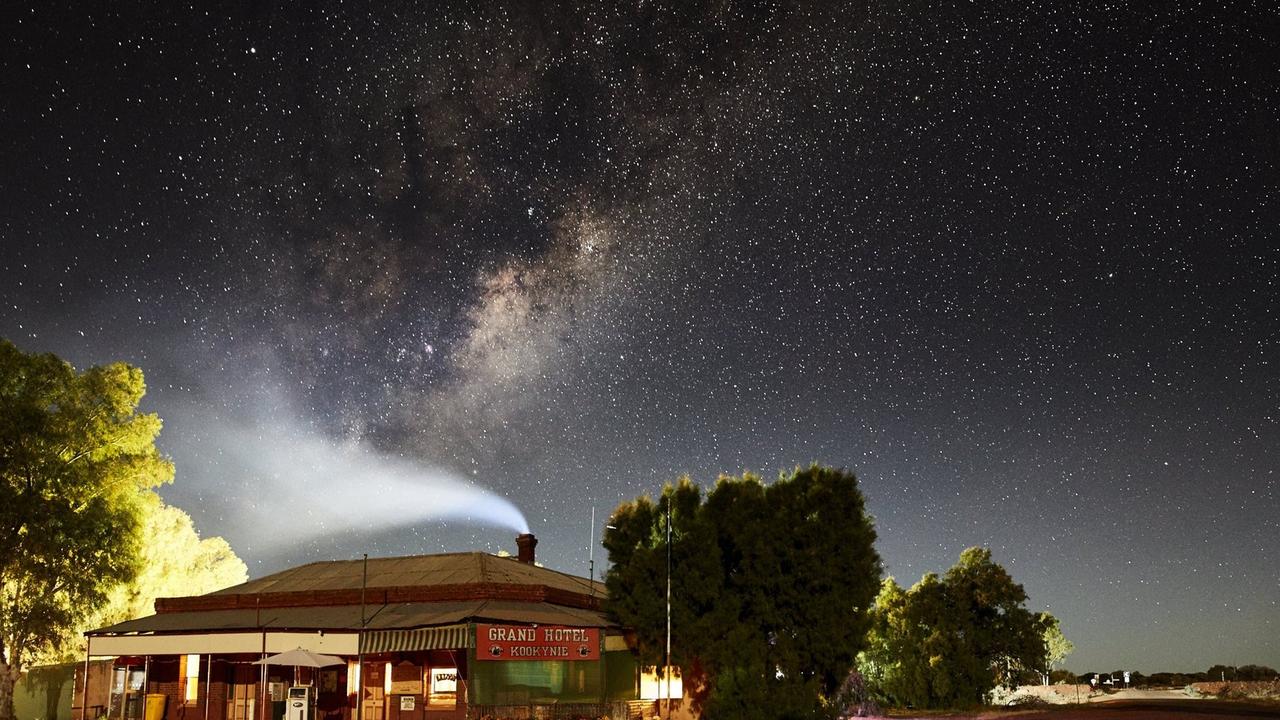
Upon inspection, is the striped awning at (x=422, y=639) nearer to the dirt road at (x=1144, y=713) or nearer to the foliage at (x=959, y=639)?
the dirt road at (x=1144, y=713)

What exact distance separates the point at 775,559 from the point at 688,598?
120 inches

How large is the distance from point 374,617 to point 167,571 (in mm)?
28388

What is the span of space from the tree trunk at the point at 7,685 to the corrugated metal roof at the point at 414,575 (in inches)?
317

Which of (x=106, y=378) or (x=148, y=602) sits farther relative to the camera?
(x=148, y=602)

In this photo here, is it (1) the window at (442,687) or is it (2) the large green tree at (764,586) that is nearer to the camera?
(1) the window at (442,687)

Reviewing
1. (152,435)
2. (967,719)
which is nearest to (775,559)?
(967,719)

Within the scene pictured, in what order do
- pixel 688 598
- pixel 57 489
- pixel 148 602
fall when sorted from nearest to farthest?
1. pixel 688 598
2. pixel 57 489
3. pixel 148 602

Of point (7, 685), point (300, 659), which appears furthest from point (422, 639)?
point (7, 685)

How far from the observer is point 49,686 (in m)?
41.2

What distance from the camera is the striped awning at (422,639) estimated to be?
30000 millimetres

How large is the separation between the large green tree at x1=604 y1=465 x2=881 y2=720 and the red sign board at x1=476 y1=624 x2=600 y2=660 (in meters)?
2.89

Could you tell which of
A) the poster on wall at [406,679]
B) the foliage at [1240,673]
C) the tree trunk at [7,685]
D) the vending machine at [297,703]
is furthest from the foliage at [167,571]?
the foliage at [1240,673]

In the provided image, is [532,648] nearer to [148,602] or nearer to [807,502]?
[807,502]

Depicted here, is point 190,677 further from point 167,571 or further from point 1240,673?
point 1240,673
